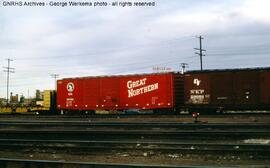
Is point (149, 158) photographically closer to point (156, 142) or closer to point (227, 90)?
point (156, 142)

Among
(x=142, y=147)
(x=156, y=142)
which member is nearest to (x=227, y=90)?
(x=156, y=142)

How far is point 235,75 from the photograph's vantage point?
1209 inches

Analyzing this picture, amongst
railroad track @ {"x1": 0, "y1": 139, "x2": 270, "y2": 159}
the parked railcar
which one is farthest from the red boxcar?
railroad track @ {"x1": 0, "y1": 139, "x2": 270, "y2": 159}

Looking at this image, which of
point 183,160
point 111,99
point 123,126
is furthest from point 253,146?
point 111,99

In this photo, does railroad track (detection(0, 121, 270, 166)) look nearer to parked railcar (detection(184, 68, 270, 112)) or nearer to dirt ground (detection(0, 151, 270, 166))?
dirt ground (detection(0, 151, 270, 166))

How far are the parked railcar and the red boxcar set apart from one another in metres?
1.62

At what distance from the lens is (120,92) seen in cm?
3575

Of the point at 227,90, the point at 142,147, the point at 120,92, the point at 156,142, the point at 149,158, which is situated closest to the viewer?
the point at 149,158

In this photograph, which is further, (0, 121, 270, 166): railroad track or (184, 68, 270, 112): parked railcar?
(184, 68, 270, 112): parked railcar

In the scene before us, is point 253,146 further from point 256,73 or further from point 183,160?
point 256,73

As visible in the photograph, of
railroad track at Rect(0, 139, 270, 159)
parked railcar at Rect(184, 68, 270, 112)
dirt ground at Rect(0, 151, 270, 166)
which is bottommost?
dirt ground at Rect(0, 151, 270, 166)

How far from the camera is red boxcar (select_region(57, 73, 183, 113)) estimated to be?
110 ft

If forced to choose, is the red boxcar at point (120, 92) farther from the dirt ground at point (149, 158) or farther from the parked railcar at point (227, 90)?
the dirt ground at point (149, 158)

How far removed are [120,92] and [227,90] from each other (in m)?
9.20
